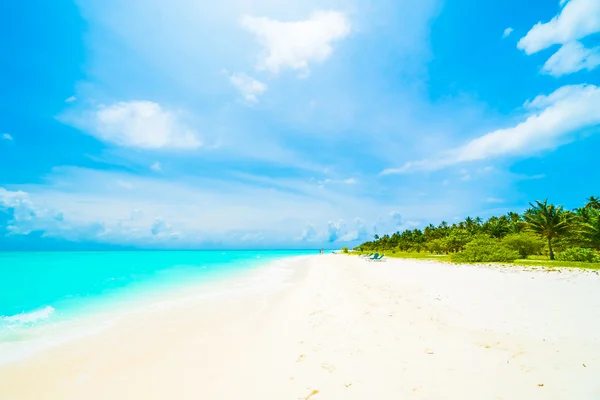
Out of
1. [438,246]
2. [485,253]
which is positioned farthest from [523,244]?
[438,246]

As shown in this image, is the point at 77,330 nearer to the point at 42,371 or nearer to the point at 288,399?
the point at 42,371

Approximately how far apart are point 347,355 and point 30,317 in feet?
43.2

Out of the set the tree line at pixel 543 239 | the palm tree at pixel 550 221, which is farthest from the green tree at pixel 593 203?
the palm tree at pixel 550 221

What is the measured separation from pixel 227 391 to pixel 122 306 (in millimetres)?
11043

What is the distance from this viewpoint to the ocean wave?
10.1 m

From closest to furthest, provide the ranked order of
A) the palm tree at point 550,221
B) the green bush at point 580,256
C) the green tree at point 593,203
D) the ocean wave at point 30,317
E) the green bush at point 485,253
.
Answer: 1. the ocean wave at point 30,317
2. the green bush at point 580,256
3. the green bush at point 485,253
4. the palm tree at point 550,221
5. the green tree at point 593,203

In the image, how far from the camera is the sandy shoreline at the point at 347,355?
401 cm

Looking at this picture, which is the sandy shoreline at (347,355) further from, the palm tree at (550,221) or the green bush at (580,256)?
the palm tree at (550,221)

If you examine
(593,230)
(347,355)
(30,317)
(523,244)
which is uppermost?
(593,230)

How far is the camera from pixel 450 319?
7.38 m

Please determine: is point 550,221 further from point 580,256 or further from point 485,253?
point 485,253

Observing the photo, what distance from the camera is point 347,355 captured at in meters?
5.24

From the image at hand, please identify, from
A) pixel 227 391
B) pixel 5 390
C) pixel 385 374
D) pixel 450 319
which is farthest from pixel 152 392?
pixel 450 319

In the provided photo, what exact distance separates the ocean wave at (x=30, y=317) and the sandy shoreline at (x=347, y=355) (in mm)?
4245
